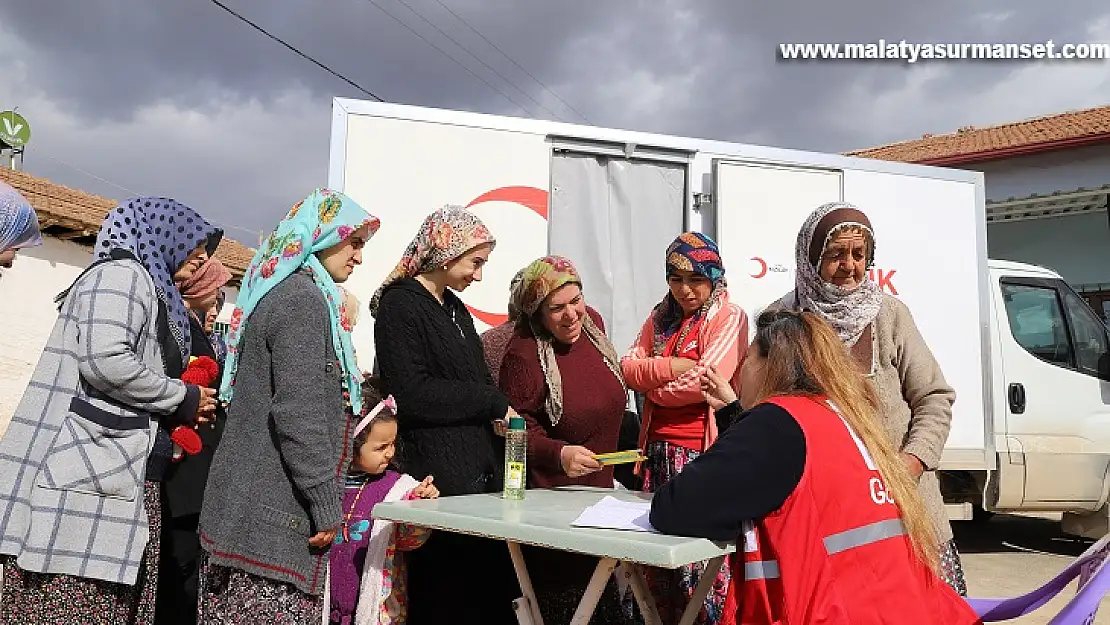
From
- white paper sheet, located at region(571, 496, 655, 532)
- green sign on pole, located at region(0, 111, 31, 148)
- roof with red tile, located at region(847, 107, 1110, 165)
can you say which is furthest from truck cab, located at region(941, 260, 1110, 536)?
green sign on pole, located at region(0, 111, 31, 148)

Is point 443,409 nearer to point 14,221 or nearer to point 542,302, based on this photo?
point 542,302

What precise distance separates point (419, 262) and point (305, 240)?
0.54m

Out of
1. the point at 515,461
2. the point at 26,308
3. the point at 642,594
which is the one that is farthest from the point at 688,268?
the point at 26,308

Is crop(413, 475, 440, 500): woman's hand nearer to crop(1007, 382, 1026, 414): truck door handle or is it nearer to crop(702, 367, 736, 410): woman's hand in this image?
crop(702, 367, 736, 410): woman's hand

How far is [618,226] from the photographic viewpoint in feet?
15.0

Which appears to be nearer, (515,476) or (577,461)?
(515,476)

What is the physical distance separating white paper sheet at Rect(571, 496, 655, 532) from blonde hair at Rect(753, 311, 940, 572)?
40cm

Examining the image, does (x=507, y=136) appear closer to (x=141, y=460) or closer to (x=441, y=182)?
(x=441, y=182)

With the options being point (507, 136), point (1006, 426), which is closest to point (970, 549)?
point (1006, 426)

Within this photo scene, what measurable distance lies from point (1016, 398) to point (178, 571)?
562 centimetres

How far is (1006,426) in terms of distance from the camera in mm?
5844

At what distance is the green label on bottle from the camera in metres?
2.42

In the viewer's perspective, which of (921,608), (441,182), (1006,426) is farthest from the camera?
(1006,426)

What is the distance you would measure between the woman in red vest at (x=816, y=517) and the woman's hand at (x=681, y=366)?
1.10 meters
